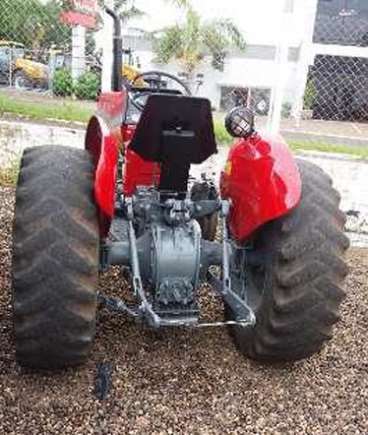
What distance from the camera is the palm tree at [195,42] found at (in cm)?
1581

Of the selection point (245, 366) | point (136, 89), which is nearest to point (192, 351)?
point (245, 366)

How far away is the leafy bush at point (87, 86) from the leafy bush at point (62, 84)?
15 cm

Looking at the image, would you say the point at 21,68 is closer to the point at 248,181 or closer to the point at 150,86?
the point at 150,86

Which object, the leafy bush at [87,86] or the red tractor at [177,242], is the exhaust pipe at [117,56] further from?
the leafy bush at [87,86]

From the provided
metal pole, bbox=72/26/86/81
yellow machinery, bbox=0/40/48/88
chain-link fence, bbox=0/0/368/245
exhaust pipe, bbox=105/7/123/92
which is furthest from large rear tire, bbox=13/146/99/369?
yellow machinery, bbox=0/40/48/88

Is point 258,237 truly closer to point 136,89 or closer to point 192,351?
point 192,351

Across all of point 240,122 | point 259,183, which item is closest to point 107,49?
point 240,122

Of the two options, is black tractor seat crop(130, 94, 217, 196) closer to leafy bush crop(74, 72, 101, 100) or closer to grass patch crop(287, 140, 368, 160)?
grass patch crop(287, 140, 368, 160)

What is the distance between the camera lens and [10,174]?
7.20 meters

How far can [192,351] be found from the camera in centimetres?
396

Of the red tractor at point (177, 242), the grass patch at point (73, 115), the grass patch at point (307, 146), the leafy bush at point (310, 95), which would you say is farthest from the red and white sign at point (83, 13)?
the red tractor at point (177, 242)

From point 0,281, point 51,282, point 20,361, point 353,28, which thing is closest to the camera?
point 51,282

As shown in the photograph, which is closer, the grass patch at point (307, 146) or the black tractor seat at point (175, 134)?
the black tractor seat at point (175, 134)

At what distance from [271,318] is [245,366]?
1.58ft
